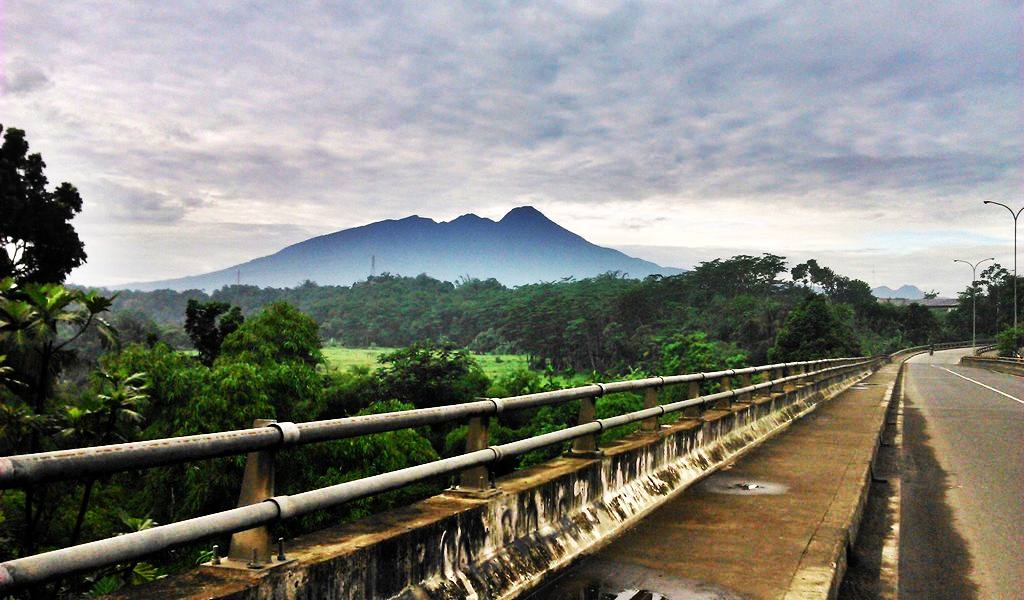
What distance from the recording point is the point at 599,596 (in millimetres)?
4758

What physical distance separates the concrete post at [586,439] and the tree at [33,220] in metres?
36.8

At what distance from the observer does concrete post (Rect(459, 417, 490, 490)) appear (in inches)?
189

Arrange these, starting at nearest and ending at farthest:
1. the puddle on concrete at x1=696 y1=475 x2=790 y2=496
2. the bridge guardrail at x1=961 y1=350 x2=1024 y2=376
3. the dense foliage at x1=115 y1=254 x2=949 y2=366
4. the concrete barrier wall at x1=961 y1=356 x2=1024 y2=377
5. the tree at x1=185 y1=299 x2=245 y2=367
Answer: the puddle on concrete at x1=696 y1=475 x2=790 y2=496
the concrete barrier wall at x1=961 y1=356 x2=1024 y2=377
the bridge guardrail at x1=961 y1=350 x2=1024 y2=376
the tree at x1=185 y1=299 x2=245 y2=367
the dense foliage at x1=115 y1=254 x2=949 y2=366

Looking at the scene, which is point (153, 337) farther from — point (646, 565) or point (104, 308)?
point (646, 565)

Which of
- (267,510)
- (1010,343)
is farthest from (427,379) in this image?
(267,510)

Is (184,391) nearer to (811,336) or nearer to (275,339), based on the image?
(275,339)

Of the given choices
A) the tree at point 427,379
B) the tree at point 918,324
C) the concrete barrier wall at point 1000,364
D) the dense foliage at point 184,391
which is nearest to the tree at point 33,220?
the dense foliage at point 184,391

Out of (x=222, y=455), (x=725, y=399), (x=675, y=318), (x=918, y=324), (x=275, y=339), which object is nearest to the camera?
(x=222, y=455)

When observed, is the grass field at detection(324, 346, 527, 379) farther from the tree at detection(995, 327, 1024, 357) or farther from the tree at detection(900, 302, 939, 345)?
the tree at detection(900, 302, 939, 345)

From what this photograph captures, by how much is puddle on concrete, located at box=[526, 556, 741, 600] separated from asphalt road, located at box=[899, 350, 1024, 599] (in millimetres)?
2010

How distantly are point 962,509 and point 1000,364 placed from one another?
5511 cm

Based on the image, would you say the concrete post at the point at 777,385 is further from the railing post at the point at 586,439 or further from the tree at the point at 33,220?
the tree at the point at 33,220

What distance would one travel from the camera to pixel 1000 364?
184 ft

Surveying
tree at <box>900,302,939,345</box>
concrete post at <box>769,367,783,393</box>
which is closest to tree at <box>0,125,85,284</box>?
concrete post at <box>769,367,783,393</box>
